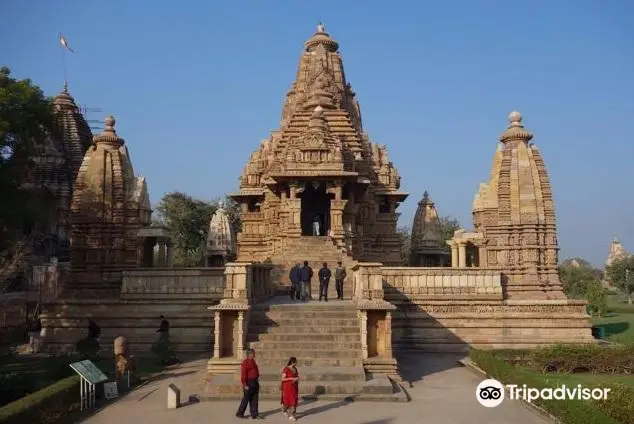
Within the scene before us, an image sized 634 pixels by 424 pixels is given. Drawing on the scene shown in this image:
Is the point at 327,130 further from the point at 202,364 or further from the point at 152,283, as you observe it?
the point at 202,364

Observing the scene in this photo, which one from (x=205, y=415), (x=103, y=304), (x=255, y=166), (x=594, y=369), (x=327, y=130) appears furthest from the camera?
(x=255, y=166)

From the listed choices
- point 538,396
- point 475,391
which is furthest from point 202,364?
point 538,396

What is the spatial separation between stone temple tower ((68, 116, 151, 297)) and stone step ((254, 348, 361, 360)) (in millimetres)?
8481

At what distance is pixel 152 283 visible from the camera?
760 inches

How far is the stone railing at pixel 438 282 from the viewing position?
1920 cm

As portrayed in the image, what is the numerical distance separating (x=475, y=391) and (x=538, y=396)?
1.93 m

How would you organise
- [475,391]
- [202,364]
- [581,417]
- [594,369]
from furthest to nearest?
[202,364] < [594,369] < [475,391] < [581,417]

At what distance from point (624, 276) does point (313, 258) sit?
5832 centimetres

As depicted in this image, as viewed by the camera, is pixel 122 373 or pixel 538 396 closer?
pixel 538 396

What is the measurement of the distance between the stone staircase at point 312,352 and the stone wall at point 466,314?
12.7 feet

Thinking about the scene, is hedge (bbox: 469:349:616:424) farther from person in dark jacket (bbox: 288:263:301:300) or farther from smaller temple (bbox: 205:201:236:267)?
smaller temple (bbox: 205:201:236:267)

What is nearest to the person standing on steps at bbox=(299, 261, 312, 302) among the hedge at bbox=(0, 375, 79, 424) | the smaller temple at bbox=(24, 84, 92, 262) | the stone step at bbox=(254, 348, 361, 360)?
the stone step at bbox=(254, 348, 361, 360)

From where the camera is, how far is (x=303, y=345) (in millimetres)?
13750

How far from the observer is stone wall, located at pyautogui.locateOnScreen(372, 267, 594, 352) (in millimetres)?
18750
